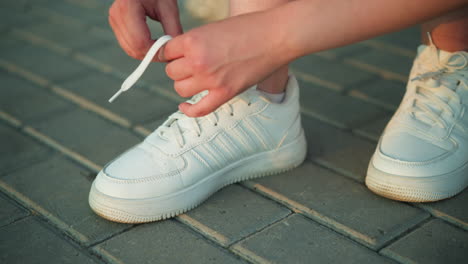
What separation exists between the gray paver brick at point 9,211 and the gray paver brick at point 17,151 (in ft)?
0.49

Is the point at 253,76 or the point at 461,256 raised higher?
A: the point at 253,76

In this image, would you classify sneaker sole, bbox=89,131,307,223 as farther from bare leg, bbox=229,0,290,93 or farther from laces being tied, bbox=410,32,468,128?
laces being tied, bbox=410,32,468,128

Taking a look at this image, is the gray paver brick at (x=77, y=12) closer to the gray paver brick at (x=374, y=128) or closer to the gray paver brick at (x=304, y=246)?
the gray paver brick at (x=374, y=128)

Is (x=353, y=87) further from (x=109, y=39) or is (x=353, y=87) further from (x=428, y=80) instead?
(x=109, y=39)

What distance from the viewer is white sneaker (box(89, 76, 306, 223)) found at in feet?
4.11

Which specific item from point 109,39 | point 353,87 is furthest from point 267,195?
point 109,39

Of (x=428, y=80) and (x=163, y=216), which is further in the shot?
(x=428, y=80)

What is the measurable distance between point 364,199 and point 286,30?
47 cm

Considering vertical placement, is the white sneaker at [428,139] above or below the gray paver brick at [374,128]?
above

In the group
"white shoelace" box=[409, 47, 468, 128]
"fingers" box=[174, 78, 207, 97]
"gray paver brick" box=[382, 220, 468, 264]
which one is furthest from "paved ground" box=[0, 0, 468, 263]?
"fingers" box=[174, 78, 207, 97]

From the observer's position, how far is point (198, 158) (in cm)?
132

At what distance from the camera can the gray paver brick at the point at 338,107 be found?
1723 mm

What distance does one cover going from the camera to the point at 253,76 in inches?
43.6

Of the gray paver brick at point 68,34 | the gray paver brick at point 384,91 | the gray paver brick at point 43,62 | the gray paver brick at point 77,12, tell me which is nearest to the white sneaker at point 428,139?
the gray paver brick at point 384,91
